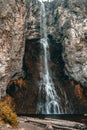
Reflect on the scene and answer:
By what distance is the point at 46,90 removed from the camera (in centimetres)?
5731

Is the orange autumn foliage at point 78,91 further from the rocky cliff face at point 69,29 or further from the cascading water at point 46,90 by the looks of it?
the cascading water at point 46,90

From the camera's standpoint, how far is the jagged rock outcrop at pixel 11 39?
50.9 m

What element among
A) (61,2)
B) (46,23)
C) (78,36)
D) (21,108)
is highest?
(61,2)

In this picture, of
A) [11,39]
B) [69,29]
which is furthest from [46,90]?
[69,29]

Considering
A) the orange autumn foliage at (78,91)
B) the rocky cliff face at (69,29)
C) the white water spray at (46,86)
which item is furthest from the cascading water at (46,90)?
the orange autumn foliage at (78,91)

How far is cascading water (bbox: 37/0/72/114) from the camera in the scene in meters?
54.6

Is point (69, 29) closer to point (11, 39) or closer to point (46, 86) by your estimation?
point (46, 86)

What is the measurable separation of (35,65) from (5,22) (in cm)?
1223

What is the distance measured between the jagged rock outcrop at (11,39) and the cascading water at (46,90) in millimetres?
5558

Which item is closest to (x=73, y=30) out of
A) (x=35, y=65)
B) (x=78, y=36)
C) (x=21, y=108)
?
(x=78, y=36)

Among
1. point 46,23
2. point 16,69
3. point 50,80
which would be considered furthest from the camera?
point 46,23

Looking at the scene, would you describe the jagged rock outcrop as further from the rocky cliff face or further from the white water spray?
the rocky cliff face

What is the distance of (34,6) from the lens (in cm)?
6600

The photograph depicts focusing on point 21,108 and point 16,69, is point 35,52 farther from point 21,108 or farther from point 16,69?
point 21,108
